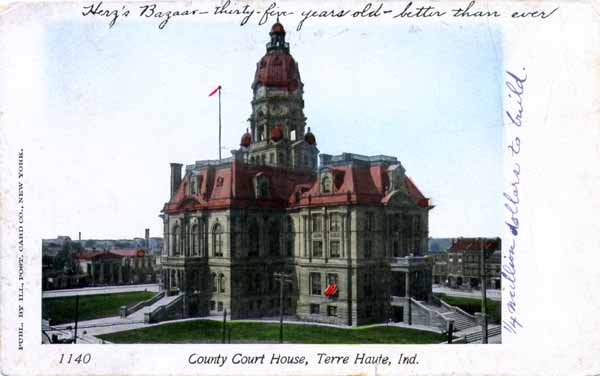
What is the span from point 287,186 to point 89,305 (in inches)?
417

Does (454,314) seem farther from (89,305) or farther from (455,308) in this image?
(89,305)

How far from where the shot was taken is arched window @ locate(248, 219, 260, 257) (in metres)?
24.8

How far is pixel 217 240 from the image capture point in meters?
24.5

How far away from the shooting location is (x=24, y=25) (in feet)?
49.6

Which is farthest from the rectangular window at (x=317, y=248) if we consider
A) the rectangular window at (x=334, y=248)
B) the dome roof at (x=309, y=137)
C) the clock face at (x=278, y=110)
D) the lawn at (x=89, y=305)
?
the clock face at (x=278, y=110)

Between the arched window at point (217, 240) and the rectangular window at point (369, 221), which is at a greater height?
the rectangular window at point (369, 221)

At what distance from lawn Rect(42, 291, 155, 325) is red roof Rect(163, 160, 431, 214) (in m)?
3.95

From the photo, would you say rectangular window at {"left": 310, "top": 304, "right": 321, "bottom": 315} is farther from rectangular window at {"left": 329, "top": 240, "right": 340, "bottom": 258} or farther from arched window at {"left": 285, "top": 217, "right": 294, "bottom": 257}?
arched window at {"left": 285, "top": 217, "right": 294, "bottom": 257}

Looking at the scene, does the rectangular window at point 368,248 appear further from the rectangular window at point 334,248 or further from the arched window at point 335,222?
the arched window at point 335,222

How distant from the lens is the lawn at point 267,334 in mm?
17234

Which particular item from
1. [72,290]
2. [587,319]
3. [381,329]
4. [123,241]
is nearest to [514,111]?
[587,319]

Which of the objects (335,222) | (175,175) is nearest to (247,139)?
(335,222)

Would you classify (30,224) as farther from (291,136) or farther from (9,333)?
(291,136)

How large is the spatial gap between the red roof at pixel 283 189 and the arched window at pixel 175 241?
1.09 metres
